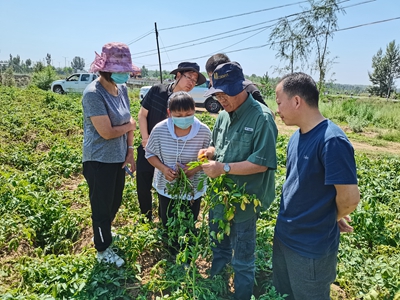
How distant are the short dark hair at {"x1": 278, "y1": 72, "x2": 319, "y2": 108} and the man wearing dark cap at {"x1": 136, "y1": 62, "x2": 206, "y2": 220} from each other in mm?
1415

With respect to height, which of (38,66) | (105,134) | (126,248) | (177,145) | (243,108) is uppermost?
(38,66)

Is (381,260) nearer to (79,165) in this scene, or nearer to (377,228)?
(377,228)

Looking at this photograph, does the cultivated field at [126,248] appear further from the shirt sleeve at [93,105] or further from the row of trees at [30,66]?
the row of trees at [30,66]

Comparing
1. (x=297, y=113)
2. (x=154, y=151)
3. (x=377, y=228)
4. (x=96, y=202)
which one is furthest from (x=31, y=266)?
(x=377, y=228)

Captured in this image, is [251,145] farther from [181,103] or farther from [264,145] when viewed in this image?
[181,103]

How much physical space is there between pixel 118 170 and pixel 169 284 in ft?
3.41

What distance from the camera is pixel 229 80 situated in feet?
6.48

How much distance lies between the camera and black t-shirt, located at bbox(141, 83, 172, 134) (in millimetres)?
3090

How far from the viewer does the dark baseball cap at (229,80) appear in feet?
6.47

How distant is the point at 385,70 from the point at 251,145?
144 ft

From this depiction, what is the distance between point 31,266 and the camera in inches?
97.7

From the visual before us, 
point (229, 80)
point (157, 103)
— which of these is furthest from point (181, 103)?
point (157, 103)

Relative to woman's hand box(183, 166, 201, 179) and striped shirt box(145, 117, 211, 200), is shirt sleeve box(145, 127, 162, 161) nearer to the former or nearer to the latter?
striped shirt box(145, 117, 211, 200)

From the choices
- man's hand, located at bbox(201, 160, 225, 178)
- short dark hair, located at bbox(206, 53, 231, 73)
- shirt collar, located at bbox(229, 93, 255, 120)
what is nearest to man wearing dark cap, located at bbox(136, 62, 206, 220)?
short dark hair, located at bbox(206, 53, 231, 73)
